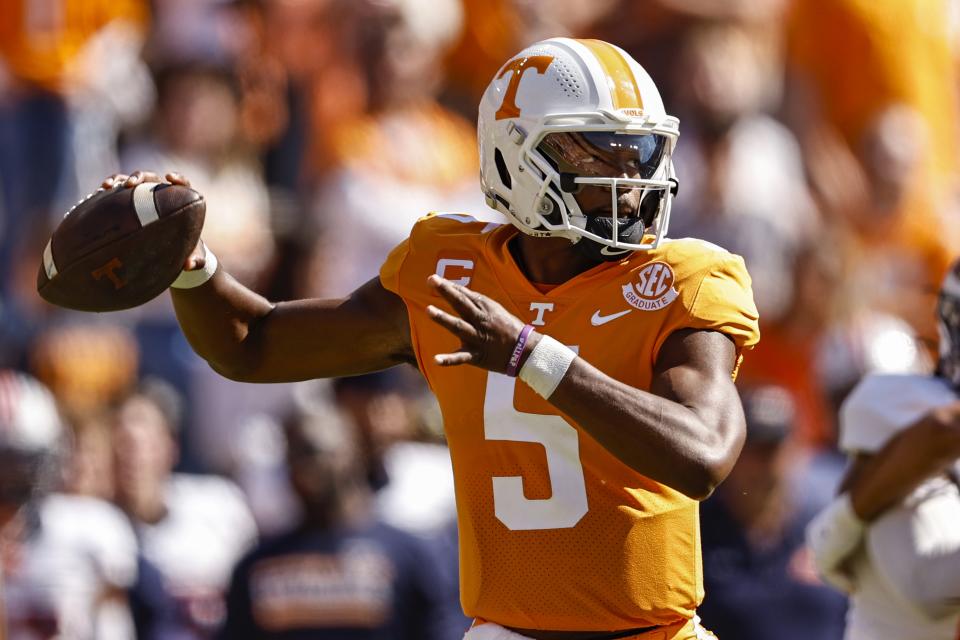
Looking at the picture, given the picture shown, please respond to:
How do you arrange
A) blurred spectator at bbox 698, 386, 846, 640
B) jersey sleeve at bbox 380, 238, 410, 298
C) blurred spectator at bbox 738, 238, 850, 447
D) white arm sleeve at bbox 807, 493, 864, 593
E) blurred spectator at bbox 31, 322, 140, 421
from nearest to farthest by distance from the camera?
jersey sleeve at bbox 380, 238, 410, 298 < white arm sleeve at bbox 807, 493, 864, 593 < blurred spectator at bbox 698, 386, 846, 640 < blurred spectator at bbox 31, 322, 140, 421 < blurred spectator at bbox 738, 238, 850, 447

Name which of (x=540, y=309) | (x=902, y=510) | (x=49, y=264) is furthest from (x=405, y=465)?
(x=540, y=309)

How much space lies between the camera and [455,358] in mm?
3373

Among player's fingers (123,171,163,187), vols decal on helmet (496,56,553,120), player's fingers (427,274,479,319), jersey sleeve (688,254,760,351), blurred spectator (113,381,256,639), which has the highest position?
vols decal on helmet (496,56,553,120)

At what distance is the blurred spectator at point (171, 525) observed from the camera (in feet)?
23.0

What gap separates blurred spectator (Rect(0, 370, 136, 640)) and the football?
268cm

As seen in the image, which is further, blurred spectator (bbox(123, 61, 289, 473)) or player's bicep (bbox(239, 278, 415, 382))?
blurred spectator (bbox(123, 61, 289, 473))

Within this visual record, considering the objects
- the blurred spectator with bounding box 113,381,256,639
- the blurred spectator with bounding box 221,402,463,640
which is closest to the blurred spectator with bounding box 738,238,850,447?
the blurred spectator with bounding box 221,402,463,640

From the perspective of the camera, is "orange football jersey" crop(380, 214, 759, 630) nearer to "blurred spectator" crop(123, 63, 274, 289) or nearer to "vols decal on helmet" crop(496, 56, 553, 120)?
"vols decal on helmet" crop(496, 56, 553, 120)

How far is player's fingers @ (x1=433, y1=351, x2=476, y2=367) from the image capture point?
3.36 metres

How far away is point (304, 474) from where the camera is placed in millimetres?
6586

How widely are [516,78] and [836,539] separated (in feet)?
5.92

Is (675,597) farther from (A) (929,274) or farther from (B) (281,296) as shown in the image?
(A) (929,274)

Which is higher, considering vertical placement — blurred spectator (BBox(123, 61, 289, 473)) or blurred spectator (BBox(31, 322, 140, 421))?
blurred spectator (BBox(123, 61, 289, 473))

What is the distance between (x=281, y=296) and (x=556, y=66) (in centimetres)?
422
